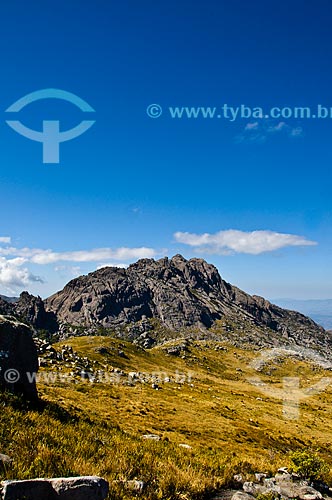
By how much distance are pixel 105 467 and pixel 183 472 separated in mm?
2924

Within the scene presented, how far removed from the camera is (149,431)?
39875 mm

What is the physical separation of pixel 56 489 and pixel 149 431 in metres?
36.0

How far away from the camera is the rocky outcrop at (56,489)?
705 centimetres

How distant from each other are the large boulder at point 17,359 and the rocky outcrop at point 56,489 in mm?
14189

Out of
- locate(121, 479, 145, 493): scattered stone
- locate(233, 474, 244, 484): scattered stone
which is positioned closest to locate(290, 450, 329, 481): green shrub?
locate(233, 474, 244, 484): scattered stone

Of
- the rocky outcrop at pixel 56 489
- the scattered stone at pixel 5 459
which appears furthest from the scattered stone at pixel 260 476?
the scattered stone at pixel 5 459

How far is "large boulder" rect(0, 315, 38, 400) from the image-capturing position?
2088 centimetres

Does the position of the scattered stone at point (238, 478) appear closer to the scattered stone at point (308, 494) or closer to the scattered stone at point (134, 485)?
the scattered stone at point (308, 494)

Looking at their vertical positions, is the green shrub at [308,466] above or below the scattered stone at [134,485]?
below

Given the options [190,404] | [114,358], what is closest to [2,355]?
[190,404]

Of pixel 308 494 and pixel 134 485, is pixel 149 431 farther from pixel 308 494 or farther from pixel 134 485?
pixel 134 485

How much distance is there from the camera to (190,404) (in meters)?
73.6

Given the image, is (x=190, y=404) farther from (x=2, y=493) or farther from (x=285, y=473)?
(x=2, y=493)

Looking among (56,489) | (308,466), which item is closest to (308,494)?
(308,466)
